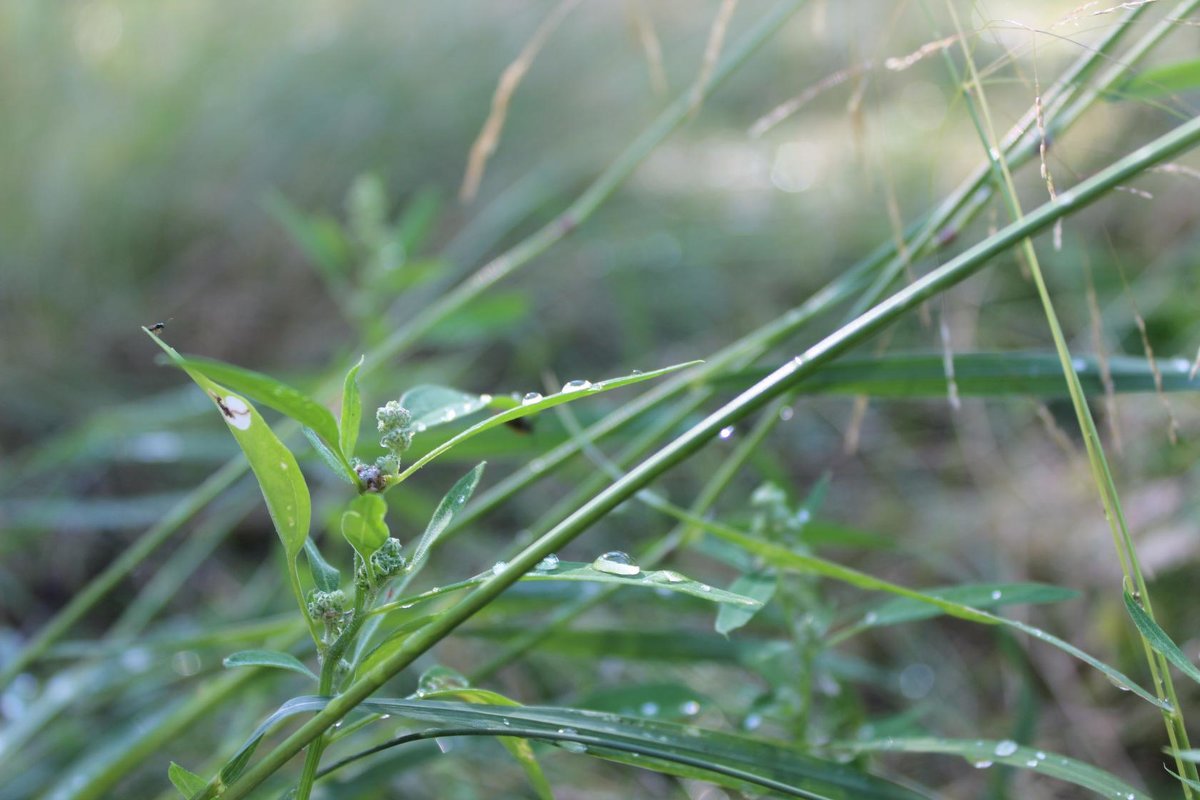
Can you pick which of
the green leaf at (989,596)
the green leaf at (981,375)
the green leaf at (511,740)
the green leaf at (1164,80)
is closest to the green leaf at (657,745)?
the green leaf at (511,740)

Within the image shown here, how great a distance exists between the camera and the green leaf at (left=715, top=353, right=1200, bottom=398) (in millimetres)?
649

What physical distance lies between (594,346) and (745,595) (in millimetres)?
1248

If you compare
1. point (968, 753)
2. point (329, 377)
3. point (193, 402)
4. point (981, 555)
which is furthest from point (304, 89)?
point (968, 753)

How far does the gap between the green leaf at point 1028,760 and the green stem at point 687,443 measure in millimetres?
247

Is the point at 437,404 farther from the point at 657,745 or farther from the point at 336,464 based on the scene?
the point at 657,745

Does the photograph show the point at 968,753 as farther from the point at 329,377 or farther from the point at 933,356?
the point at 329,377

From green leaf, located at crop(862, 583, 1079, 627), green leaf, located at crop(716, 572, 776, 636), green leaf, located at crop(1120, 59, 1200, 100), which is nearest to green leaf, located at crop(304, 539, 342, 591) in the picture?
green leaf, located at crop(716, 572, 776, 636)

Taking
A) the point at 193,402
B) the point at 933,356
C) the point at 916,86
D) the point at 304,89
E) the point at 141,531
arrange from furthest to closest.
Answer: the point at 916,86, the point at 304,89, the point at 141,531, the point at 193,402, the point at 933,356

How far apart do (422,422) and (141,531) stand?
1.04 meters

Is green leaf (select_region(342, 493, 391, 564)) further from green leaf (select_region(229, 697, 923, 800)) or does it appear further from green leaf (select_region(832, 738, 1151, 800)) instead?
green leaf (select_region(832, 738, 1151, 800))

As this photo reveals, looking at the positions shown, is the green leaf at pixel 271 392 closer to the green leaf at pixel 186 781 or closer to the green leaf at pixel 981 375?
the green leaf at pixel 186 781

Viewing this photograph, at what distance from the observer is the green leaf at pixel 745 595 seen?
0.48m

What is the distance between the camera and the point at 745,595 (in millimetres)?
549

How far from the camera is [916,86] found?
91.6 inches
